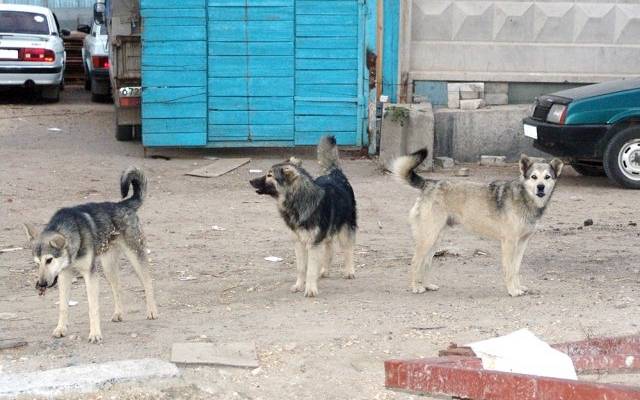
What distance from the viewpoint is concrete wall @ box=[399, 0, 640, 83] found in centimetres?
1473

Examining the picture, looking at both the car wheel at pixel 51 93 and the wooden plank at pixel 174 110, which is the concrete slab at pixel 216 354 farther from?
the car wheel at pixel 51 93

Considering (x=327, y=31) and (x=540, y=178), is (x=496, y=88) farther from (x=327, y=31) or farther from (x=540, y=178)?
(x=540, y=178)

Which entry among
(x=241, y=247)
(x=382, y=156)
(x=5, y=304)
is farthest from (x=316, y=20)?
(x=5, y=304)

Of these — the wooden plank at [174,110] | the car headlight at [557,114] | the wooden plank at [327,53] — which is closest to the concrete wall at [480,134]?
the wooden plank at [327,53]

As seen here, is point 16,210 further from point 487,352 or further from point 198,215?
point 487,352

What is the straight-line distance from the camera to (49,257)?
6484mm

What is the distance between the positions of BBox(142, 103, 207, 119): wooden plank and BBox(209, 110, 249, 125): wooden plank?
13 cm

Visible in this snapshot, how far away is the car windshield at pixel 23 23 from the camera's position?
19.7 m

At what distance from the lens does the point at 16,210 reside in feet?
37.1

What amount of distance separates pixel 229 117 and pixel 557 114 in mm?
4527

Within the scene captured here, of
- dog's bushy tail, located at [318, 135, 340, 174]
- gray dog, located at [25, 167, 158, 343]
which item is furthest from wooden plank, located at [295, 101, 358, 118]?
gray dog, located at [25, 167, 158, 343]

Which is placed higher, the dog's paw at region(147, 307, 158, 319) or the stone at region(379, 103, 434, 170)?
the stone at region(379, 103, 434, 170)

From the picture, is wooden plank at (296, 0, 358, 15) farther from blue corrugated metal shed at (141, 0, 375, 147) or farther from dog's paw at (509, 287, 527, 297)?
dog's paw at (509, 287, 527, 297)

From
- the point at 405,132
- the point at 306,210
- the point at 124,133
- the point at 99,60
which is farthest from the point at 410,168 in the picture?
the point at 99,60
